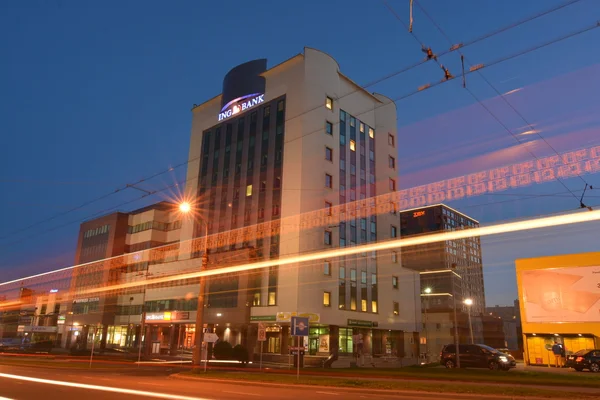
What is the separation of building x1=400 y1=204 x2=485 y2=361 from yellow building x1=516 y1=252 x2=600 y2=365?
Answer: 36799mm

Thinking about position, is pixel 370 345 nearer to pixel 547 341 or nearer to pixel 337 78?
pixel 547 341

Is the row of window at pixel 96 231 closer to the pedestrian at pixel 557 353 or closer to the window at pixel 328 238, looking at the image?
the window at pixel 328 238

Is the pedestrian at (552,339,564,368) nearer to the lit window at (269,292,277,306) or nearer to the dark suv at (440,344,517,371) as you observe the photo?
the dark suv at (440,344,517,371)

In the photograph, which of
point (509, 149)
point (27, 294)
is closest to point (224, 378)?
point (509, 149)

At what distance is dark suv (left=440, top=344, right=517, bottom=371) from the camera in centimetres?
2867

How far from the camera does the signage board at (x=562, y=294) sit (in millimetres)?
41406

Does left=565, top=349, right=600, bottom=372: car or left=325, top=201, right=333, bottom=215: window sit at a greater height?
left=325, top=201, right=333, bottom=215: window

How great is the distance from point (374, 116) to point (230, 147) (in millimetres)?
18713

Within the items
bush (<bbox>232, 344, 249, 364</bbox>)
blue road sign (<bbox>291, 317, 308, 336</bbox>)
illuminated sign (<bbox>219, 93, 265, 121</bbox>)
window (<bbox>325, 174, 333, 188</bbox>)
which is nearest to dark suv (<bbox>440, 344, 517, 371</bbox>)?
blue road sign (<bbox>291, 317, 308, 336</bbox>)

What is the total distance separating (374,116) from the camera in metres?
60.0

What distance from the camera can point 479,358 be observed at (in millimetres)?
29859

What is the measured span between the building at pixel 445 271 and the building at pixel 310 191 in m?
28.4

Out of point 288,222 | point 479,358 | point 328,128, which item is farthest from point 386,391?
point 328,128

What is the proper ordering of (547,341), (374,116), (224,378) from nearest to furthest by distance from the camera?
1. (224,378)
2. (547,341)
3. (374,116)
